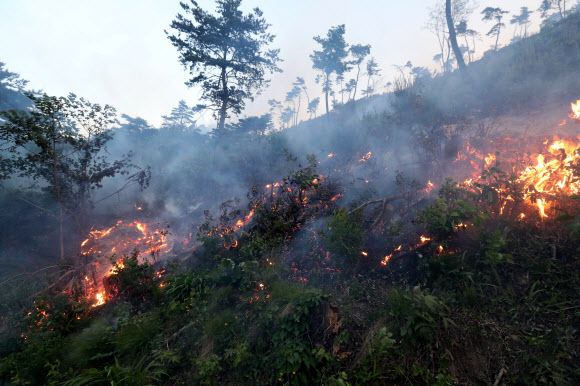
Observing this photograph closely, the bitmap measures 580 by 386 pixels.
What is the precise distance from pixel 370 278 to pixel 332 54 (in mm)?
33754

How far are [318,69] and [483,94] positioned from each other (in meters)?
26.3

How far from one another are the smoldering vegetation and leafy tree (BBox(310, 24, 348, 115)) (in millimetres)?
23618

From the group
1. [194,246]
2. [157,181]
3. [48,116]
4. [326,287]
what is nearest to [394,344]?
[326,287]

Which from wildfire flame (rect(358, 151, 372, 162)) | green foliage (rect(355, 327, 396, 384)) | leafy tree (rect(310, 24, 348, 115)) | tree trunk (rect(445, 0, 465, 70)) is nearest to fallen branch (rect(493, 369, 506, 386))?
green foliage (rect(355, 327, 396, 384))

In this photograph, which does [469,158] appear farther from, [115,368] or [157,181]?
[157,181]

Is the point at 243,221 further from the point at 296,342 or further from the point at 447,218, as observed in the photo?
the point at 447,218

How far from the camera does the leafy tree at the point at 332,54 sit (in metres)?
30.5

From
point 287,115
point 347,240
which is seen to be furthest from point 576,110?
point 287,115

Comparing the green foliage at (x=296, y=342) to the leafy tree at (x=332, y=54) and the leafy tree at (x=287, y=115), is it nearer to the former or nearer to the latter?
the leafy tree at (x=332, y=54)

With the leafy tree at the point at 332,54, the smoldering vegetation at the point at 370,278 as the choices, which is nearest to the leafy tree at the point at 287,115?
the leafy tree at the point at 332,54

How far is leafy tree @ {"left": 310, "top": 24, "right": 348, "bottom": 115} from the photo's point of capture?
30.5 m

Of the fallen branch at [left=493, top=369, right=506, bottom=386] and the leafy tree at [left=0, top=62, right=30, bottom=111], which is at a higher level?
the leafy tree at [left=0, top=62, right=30, bottom=111]

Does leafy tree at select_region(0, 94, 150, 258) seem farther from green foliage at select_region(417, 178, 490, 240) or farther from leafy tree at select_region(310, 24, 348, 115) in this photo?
leafy tree at select_region(310, 24, 348, 115)

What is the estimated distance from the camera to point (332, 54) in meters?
31.4
